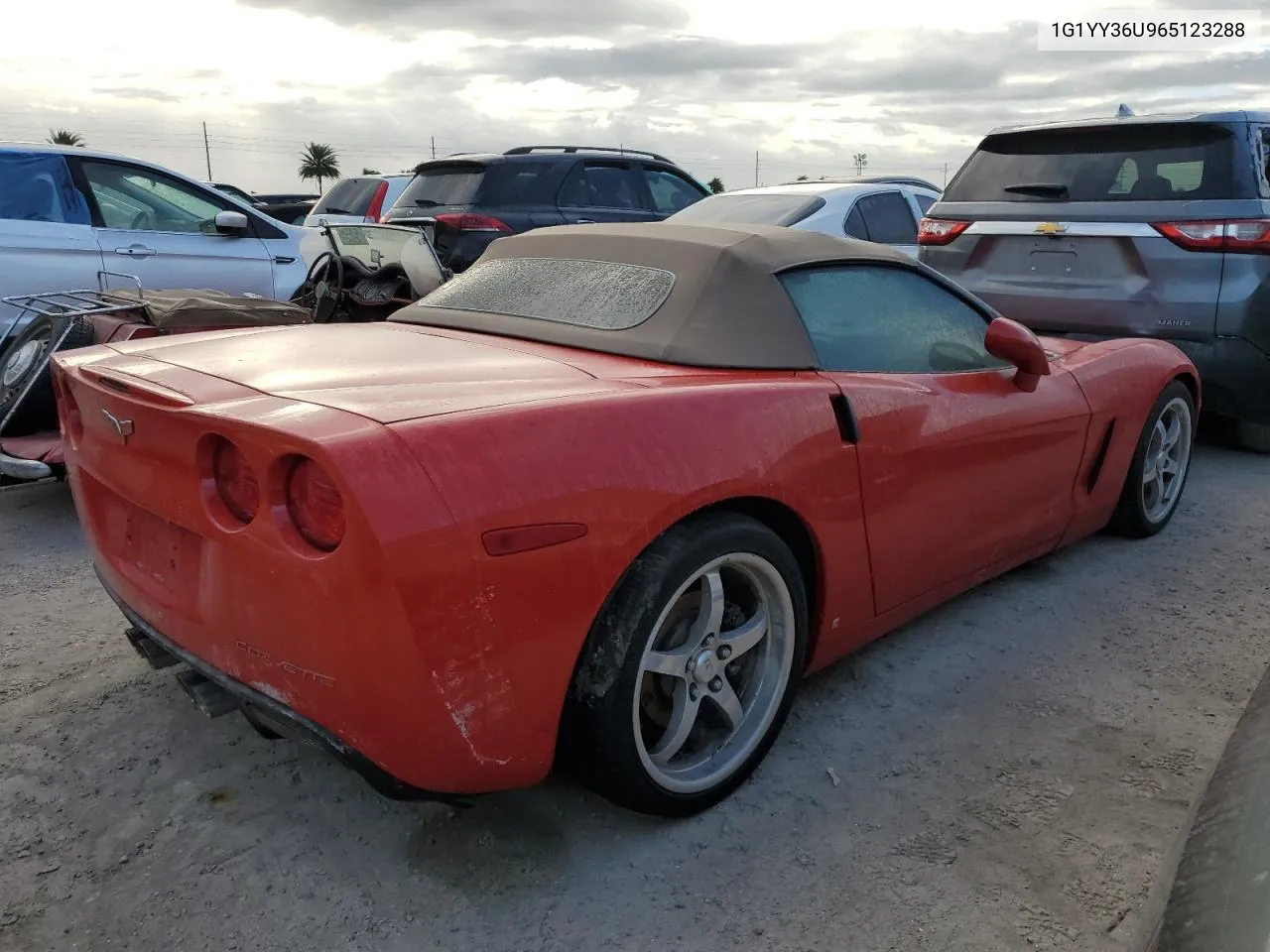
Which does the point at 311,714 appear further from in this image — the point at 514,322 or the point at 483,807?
the point at 514,322

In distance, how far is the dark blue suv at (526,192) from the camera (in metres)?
8.16

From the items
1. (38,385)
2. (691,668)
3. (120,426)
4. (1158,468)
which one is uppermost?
(120,426)

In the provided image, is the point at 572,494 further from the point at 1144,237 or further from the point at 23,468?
the point at 1144,237

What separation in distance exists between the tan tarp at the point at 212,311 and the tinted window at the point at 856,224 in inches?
161

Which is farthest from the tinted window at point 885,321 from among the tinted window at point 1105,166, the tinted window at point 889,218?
the tinted window at point 889,218

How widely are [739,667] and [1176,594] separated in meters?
2.12

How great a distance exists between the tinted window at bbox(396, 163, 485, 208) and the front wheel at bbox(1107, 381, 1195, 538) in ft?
18.4

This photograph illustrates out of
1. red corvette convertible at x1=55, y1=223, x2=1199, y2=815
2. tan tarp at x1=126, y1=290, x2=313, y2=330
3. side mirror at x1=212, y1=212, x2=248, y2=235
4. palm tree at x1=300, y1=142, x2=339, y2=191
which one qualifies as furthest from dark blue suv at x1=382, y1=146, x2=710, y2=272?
palm tree at x1=300, y1=142, x2=339, y2=191

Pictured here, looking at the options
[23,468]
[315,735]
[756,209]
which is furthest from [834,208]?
[315,735]

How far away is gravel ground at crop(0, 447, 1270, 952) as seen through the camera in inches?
81.4

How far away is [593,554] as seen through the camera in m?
2.03

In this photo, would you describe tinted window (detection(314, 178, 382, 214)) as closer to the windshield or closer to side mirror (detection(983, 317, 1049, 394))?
the windshield

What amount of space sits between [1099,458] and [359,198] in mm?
9156

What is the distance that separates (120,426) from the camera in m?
2.28
